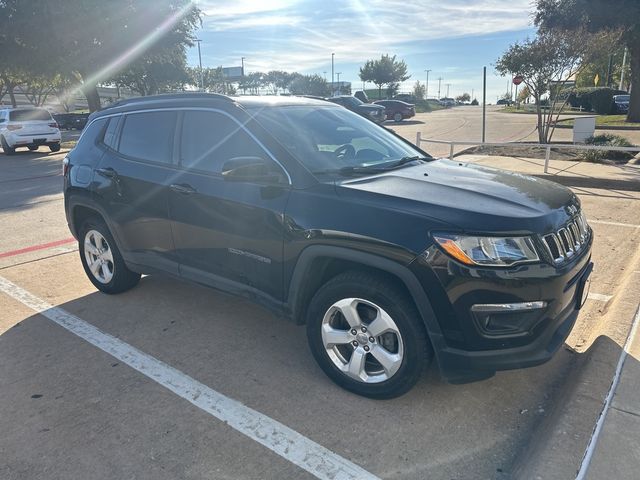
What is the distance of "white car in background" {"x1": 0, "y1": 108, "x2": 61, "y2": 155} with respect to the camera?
18453mm

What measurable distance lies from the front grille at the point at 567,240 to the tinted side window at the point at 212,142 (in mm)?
1816

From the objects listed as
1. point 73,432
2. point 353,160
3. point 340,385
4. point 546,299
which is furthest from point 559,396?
point 73,432

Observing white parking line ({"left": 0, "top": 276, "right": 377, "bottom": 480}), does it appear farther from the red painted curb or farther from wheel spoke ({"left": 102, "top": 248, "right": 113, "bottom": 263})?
the red painted curb

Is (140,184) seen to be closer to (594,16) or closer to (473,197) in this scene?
(473,197)

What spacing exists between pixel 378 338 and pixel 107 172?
2.90 meters

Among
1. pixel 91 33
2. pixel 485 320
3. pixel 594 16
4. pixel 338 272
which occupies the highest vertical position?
pixel 91 33

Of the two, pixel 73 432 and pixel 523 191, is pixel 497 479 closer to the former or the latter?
pixel 523 191

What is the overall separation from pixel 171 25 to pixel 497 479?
25.2 metres

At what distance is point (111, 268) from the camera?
15.2 feet

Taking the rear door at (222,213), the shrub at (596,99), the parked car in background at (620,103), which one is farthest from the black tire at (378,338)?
the parked car in background at (620,103)

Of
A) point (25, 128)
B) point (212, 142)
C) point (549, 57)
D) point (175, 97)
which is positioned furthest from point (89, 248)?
point (25, 128)

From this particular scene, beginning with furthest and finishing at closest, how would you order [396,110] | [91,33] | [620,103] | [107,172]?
[620,103] < [396,110] < [91,33] < [107,172]

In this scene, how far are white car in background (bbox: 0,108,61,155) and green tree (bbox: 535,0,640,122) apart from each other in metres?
18.4

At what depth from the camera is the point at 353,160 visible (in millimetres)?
3537
